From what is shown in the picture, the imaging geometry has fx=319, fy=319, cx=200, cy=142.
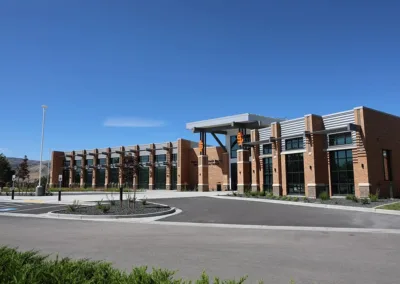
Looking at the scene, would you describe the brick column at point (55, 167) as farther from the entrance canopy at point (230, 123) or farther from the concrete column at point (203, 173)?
the concrete column at point (203, 173)

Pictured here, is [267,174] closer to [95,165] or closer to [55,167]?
[95,165]

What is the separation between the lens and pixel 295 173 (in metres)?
36.4

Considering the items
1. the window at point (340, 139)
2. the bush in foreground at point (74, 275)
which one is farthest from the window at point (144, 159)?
the bush in foreground at point (74, 275)

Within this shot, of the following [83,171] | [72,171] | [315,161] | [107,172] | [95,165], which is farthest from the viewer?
[72,171]

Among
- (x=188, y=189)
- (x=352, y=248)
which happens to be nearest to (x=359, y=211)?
(x=352, y=248)

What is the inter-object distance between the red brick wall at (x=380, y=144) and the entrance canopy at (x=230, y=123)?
17961 mm

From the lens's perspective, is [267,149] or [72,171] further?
[72,171]

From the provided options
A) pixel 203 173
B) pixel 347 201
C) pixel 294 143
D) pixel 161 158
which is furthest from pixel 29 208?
pixel 161 158

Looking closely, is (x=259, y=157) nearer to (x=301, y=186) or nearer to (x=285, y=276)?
(x=301, y=186)

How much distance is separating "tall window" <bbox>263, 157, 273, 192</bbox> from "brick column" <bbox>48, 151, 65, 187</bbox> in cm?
6034

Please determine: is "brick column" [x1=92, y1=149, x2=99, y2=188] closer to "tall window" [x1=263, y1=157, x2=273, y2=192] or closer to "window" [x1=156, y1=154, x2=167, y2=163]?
"window" [x1=156, y1=154, x2=167, y2=163]

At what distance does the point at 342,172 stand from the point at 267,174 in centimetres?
1100

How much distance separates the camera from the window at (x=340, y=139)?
101 feet

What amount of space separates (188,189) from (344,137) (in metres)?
34.2
